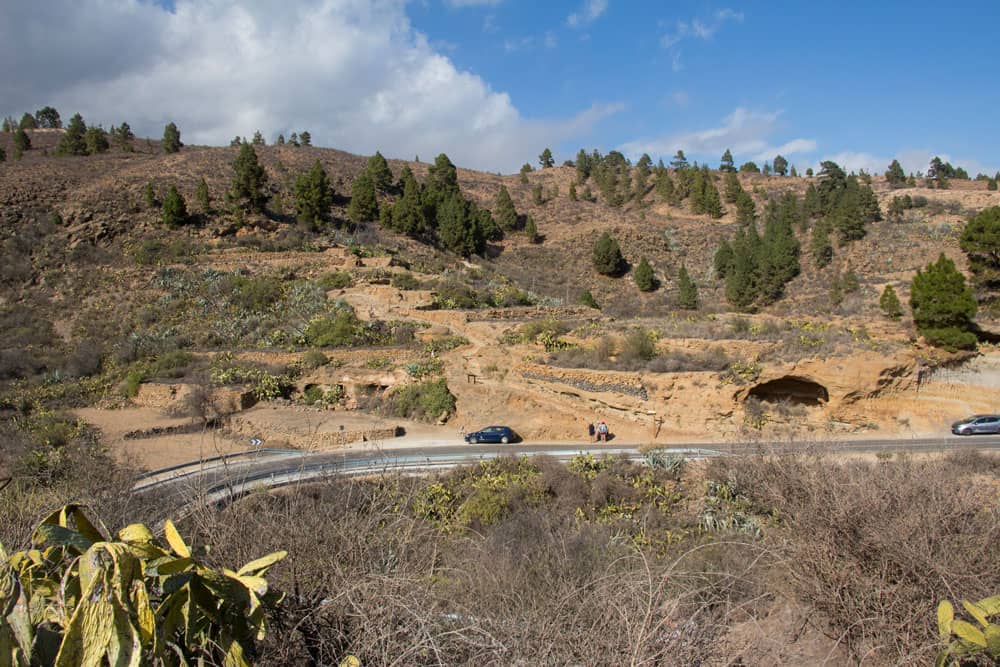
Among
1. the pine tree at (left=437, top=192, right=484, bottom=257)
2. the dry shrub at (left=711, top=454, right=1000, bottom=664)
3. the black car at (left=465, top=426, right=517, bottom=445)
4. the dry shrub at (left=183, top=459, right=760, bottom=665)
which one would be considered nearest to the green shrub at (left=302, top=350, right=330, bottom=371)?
the black car at (left=465, top=426, right=517, bottom=445)

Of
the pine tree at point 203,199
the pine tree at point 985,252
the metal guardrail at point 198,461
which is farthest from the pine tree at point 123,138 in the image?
the pine tree at point 985,252

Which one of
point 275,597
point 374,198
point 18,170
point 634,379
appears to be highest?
point 18,170

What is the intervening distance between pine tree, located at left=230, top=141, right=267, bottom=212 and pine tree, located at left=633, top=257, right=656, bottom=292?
96.0 feet

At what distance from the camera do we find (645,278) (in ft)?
140

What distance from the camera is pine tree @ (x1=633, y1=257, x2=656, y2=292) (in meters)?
42.9

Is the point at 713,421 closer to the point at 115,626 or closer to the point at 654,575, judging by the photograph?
the point at 654,575

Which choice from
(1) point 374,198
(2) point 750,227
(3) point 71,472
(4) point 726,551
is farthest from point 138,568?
(2) point 750,227

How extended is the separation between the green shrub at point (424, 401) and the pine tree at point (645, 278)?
80.1ft

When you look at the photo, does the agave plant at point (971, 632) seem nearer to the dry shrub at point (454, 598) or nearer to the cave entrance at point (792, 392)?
the dry shrub at point (454, 598)

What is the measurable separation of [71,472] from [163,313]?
72.1 feet

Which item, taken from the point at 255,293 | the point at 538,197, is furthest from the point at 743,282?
the point at 255,293

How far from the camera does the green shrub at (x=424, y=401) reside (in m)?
22.0

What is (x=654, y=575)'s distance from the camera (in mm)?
5129

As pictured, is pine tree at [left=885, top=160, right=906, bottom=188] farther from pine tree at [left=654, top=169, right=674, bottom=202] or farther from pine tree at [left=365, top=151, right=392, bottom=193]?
pine tree at [left=365, top=151, right=392, bottom=193]
